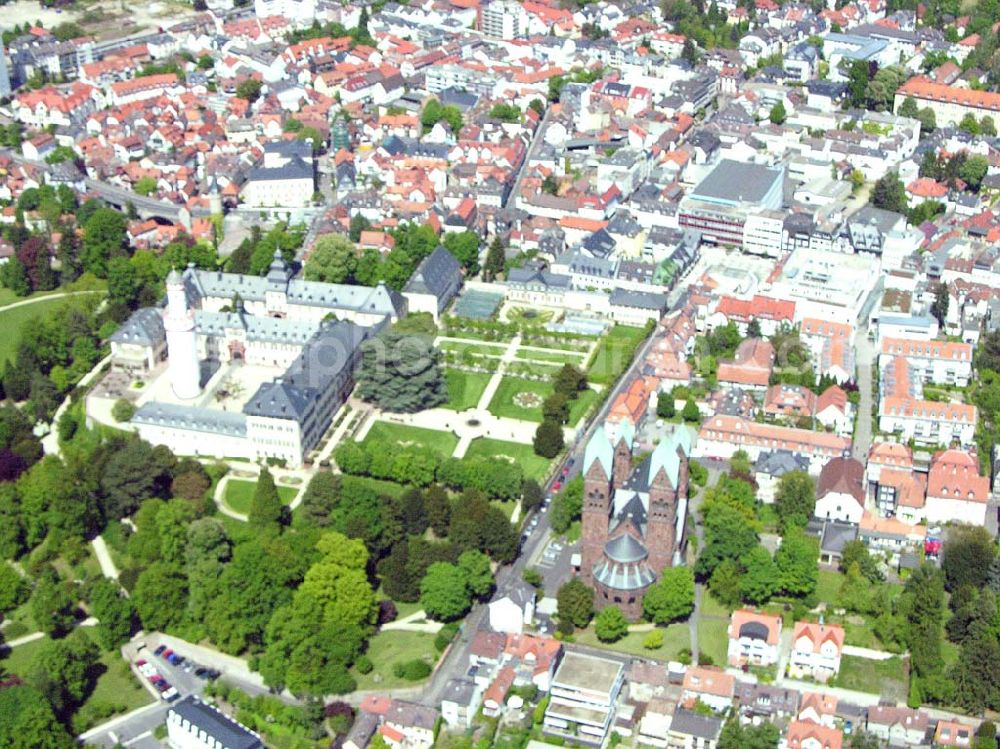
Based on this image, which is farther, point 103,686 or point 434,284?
point 434,284

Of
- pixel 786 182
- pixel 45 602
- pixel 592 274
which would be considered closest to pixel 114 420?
pixel 45 602

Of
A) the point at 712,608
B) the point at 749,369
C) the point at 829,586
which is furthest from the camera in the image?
the point at 749,369

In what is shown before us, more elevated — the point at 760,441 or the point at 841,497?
the point at 841,497

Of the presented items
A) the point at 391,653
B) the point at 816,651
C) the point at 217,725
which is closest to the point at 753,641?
the point at 816,651

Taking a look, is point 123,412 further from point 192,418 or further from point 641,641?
point 641,641

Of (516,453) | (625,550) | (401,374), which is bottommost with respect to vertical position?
(516,453)

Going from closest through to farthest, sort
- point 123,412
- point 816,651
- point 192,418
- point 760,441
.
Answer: point 816,651 < point 760,441 < point 192,418 < point 123,412

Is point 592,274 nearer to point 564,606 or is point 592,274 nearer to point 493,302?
point 493,302
